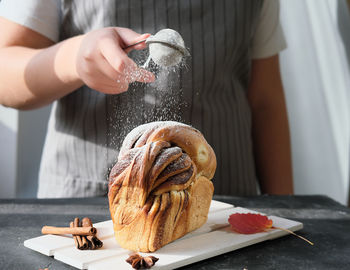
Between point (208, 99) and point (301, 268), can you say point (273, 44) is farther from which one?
point (301, 268)

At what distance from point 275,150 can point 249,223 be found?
64cm

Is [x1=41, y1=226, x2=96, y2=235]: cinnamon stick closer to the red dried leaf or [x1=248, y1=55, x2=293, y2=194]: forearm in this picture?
the red dried leaf

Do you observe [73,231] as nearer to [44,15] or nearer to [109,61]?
[109,61]

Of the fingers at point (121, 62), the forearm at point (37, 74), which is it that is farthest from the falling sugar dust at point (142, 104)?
the fingers at point (121, 62)

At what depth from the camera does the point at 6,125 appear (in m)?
1.96

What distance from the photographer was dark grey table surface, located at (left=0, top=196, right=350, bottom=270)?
0.73 meters

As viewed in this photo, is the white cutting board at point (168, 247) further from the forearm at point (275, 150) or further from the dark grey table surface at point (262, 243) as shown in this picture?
the forearm at point (275, 150)

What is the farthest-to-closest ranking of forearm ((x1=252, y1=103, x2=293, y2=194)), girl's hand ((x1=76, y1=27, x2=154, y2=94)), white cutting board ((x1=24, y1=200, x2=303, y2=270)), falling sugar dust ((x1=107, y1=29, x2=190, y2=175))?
1. forearm ((x1=252, y1=103, x2=293, y2=194))
2. falling sugar dust ((x1=107, y1=29, x2=190, y2=175))
3. girl's hand ((x1=76, y1=27, x2=154, y2=94))
4. white cutting board ((x1=24, y1=200, x2=303, y2=270))

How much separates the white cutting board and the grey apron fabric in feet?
1.20

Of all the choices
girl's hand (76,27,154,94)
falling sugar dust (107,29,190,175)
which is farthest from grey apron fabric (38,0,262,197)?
girl's hand (76,27,154,94)

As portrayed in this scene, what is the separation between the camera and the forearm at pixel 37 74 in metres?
1.01

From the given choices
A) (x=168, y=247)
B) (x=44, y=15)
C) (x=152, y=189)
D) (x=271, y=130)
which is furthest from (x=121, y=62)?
(x=271, y=130)

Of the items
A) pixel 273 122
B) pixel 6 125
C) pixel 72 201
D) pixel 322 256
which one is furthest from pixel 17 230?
pixel 6 125

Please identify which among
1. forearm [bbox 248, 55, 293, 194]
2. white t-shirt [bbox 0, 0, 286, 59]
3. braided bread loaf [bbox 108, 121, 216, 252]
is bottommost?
braided bread loaf [bbox 108, 121, 216, 252]
